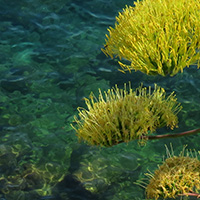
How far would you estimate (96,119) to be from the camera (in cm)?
527

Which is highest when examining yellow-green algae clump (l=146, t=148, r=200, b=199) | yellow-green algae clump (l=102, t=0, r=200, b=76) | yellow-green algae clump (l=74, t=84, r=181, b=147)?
yellow-green algae clump (l=102, t=0, r=200, b=76)

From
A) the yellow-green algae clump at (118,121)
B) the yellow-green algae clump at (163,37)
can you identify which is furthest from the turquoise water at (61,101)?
the yellow-green algae clump at (163,37)

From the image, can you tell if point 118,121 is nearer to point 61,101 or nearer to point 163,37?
point 163,37

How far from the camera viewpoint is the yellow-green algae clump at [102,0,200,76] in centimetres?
466

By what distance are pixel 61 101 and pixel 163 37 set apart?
15.3ft

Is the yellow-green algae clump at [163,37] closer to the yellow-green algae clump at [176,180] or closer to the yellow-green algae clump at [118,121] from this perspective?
the yellow-green algae clump at [118,121]

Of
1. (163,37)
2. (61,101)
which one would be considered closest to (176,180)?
(163,37)

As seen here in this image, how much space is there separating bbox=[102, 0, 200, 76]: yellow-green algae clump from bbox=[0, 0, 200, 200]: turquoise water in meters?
2.97

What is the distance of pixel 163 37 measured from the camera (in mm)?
4605

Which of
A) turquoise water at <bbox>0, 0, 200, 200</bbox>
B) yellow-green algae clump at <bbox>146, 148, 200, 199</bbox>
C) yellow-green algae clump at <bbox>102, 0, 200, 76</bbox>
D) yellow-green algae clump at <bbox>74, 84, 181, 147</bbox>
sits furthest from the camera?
turquoise water at <bbox>0, 0, 200, 200</bbox>

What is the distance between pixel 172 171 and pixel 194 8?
1730 mm

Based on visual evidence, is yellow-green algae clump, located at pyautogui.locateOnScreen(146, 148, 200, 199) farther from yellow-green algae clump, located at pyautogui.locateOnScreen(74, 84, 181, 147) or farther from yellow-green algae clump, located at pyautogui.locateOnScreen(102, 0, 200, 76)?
yellow-green algae clump, located at pyautogui.locateOnScreen(102, 0, 200, 76)

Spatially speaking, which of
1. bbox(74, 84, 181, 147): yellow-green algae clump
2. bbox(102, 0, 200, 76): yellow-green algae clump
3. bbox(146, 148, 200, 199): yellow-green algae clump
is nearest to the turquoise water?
bbox(146, 148, 200, 199): yellow-green algae clump

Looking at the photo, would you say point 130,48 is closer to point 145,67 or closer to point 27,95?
point 145,67
